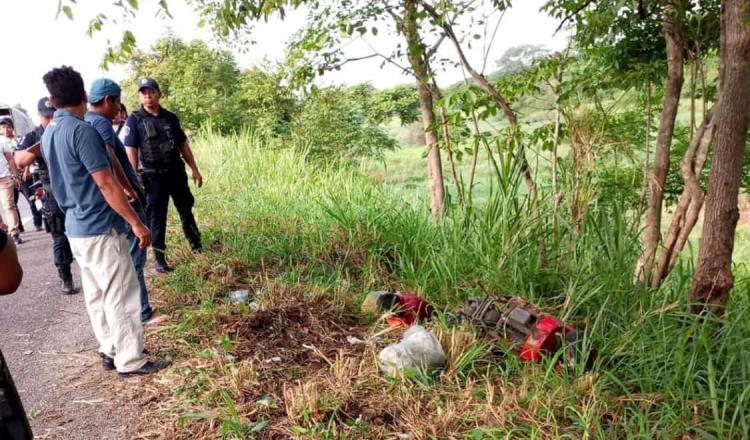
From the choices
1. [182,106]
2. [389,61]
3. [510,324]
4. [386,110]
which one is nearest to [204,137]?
[182,106]

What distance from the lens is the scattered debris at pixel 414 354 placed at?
2.91 meters

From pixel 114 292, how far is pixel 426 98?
3.58 metres

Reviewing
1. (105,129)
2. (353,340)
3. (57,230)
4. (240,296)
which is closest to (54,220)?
(57,230)

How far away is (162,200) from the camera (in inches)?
196

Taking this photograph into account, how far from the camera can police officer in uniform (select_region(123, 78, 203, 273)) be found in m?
4.86

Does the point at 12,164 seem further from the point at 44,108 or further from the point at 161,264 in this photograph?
the point at 161,264

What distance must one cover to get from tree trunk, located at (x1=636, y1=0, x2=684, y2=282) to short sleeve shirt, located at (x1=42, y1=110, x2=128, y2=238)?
11.5 ft

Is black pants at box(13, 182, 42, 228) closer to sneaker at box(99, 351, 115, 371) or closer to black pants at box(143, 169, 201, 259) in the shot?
black pants at box(143, 169, 201, 259)

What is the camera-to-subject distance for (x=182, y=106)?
44.1 feet

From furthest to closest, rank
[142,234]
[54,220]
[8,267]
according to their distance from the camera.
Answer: [54,220] < [142,234] < [8,267]

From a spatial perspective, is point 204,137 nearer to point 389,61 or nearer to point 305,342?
point 389,61

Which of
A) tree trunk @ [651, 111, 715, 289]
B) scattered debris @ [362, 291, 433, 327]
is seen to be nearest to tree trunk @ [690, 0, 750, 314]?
tree trunk @ [651, 111, 715, 289]

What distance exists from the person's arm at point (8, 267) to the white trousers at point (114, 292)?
1.60m

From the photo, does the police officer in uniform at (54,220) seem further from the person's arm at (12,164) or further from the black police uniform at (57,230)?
the person's arm at (12,164)
